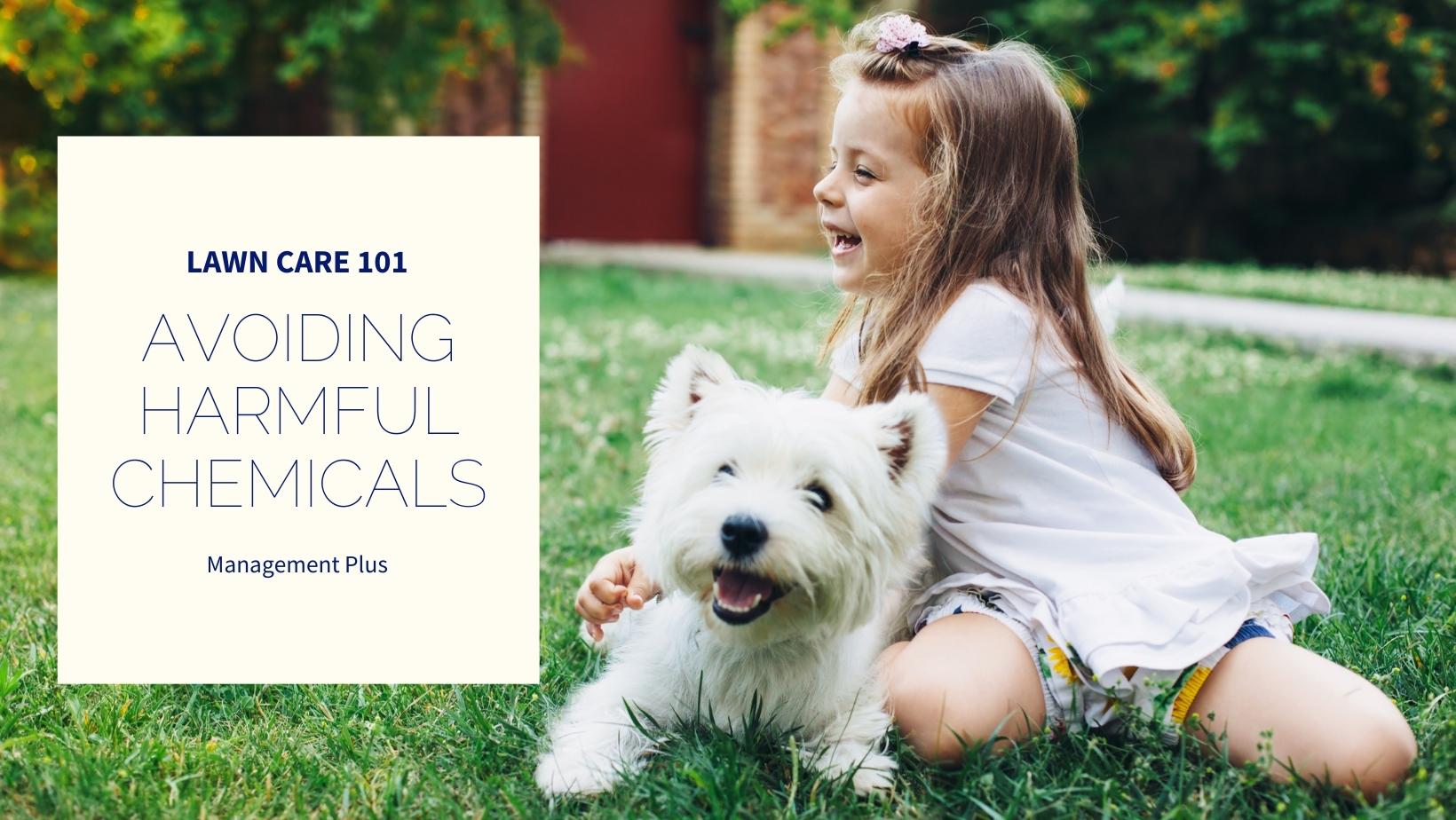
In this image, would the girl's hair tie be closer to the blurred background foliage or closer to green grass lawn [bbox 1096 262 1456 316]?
green grass lawn [bbox 1096 262 1456 316]

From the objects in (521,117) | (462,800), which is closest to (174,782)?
(462,800)

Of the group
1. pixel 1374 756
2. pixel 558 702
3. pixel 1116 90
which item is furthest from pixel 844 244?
pixel 1116 90

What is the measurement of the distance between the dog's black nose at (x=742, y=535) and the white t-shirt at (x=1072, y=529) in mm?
616

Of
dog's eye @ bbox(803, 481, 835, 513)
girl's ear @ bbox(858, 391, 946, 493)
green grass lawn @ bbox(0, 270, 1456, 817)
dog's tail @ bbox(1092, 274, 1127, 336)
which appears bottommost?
green grass lawn @ bbox(0, 270, 1456, 817)

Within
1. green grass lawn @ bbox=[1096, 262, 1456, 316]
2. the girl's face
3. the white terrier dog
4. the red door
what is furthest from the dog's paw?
the red door

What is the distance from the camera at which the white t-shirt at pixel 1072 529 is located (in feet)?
7.77

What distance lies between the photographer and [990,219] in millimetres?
2572

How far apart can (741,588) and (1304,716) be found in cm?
103

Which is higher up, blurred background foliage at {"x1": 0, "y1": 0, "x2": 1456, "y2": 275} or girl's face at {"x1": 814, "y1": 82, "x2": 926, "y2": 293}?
blurred background foliage at {"x1": 0, "y1": 0, "x2": 1456, "y2": 275}

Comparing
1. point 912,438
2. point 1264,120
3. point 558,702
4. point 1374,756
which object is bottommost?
point 558,702

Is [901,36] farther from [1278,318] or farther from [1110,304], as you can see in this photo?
[1278,318]

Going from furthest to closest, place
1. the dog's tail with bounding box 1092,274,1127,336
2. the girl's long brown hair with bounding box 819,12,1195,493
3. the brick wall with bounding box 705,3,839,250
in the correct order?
the brick wall with bounding box 705,3,839,250, the dog's tail with bounding box 1092,274,1127,336, the girl's long brown hair with bounding box 819,12,1195,493

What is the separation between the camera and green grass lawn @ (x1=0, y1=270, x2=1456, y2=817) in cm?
210

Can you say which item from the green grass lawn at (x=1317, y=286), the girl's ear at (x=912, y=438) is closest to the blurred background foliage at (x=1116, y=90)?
the green grass lawn at (x=1317, y=286)
